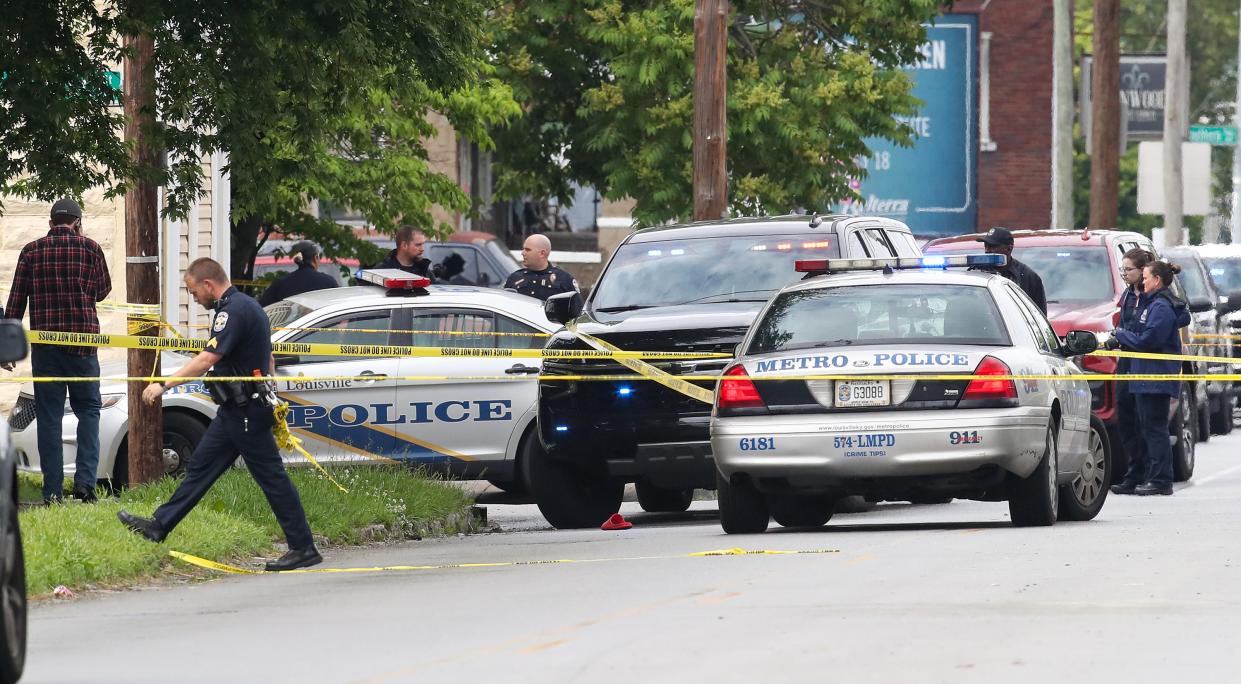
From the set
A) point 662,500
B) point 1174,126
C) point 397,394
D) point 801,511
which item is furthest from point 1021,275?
point 1174,126

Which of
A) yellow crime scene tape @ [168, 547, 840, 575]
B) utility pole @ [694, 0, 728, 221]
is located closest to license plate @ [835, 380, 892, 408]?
yellow crime scene tape @ [168, 547, 840, 575]

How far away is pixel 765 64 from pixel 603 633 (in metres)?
20.9

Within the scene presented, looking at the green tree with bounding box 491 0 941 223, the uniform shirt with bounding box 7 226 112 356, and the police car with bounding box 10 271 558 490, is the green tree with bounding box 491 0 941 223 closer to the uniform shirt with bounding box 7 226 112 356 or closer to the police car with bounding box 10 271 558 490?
the police car with bounding box 10 271 558 490

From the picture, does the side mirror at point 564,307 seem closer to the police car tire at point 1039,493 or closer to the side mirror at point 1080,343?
the side mirror at point 1080,343

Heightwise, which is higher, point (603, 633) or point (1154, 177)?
point (1154, 177)

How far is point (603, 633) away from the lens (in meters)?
8.58

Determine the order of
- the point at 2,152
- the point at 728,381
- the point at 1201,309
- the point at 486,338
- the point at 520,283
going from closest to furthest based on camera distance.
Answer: the point at 728,381 → the point at 2,152 → the point at 486,338 → the point at 520,283 → the point at 1201,309

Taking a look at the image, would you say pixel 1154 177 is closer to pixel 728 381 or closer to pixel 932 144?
pixel 932 144

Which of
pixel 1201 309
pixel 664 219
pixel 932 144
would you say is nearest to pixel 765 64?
pixel 664 219

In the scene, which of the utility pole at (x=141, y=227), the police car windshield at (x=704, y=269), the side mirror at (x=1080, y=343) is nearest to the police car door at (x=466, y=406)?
the police car windshield at (x=704, y=269)

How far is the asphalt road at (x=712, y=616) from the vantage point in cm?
777

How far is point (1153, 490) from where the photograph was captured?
1688 cm

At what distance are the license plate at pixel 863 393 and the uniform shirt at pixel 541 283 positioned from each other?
607 centimetres

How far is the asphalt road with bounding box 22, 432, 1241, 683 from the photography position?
306 inches
